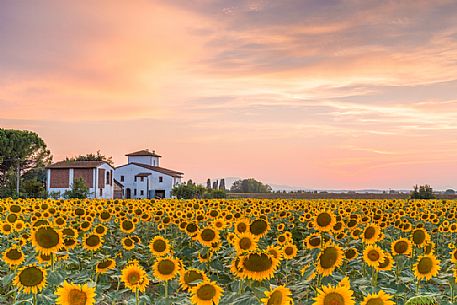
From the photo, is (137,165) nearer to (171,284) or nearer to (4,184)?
(4,184)

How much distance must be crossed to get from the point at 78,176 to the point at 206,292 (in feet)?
180

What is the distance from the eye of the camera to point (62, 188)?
5647 centimetres

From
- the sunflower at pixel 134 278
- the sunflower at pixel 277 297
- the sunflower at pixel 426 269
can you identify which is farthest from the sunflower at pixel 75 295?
the sunflower at pixel 426 269

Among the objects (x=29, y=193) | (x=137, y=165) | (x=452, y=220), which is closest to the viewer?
(x=452, y=220)

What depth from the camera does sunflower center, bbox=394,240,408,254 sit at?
569 cm

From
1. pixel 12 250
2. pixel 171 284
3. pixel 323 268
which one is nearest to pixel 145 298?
pixel 171 284

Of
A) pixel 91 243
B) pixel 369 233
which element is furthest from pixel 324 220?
pixel 91 243

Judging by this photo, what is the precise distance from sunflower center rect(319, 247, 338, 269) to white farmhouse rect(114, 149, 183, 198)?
62380 mm

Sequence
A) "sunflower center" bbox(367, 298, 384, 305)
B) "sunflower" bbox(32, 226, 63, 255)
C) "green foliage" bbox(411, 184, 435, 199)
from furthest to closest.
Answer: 1. "green foliage" bbox(411, 184, 435, 199)
2. "sunflower" bbox(32, 226, 63, 255)
3. "sunflower center" bbox(367, 298, 384, 305)

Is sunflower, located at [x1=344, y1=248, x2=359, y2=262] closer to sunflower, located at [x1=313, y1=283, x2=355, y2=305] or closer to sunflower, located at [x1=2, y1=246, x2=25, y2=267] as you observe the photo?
sunflower, located at [x1=313, y1=283, x2=355, y2=305]

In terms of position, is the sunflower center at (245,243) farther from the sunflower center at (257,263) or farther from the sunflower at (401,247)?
the sunflower at (401,247)

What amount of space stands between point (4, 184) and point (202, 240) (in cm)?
5812

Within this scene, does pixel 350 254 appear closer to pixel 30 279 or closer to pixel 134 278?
pixel 134 278

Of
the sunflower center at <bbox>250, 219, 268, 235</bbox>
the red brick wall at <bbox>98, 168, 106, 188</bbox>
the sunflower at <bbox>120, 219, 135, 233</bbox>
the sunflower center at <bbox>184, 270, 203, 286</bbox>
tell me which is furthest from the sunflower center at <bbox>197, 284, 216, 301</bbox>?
the red brick wall at <bbox>98, 168, 106, 188</bbox>
